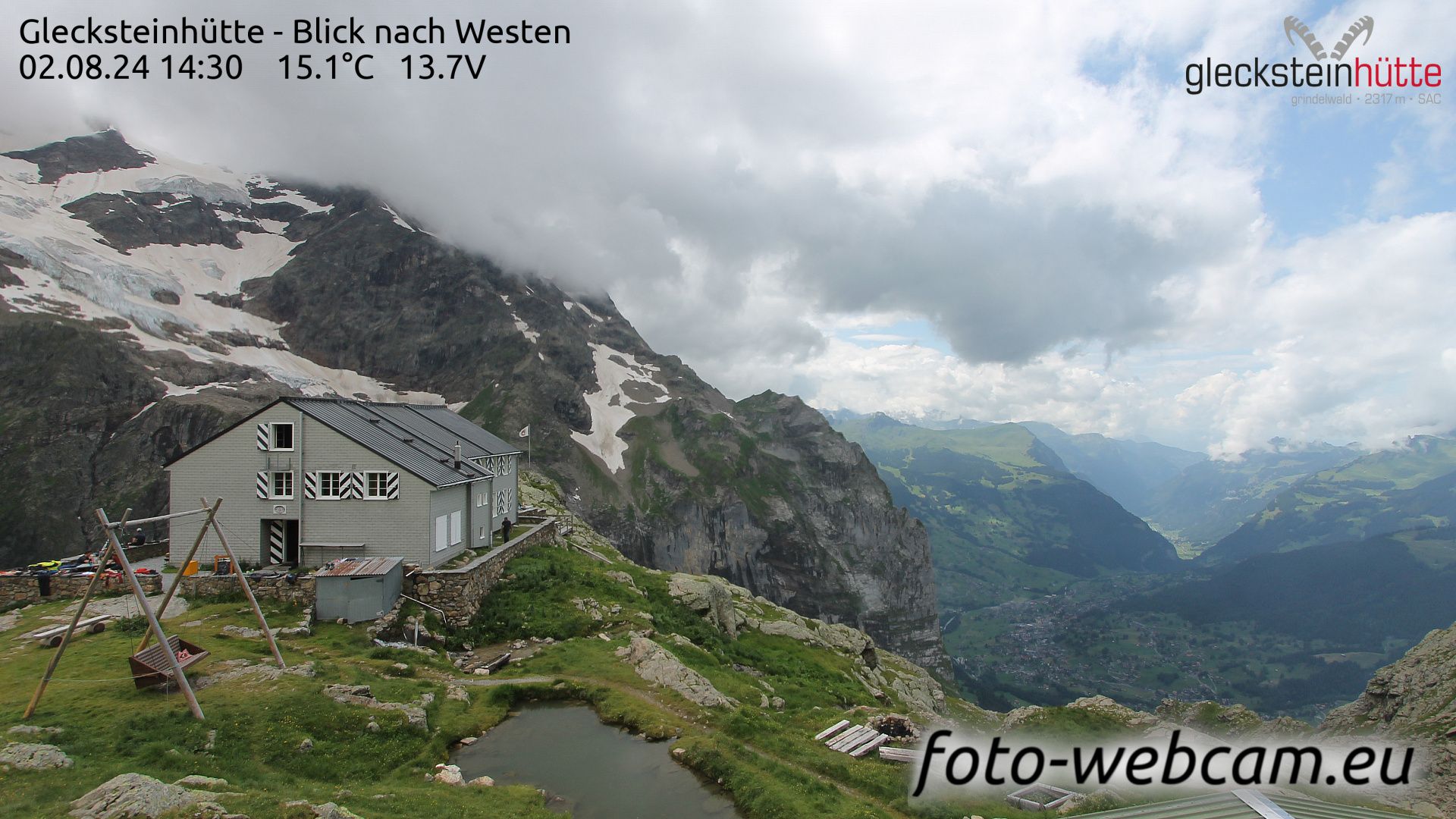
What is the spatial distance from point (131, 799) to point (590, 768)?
11.3 metres

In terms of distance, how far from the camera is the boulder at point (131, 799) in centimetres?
1221

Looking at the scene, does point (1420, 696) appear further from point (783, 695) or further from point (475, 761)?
point (475, 761)

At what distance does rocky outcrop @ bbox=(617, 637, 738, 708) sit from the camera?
25203 mm

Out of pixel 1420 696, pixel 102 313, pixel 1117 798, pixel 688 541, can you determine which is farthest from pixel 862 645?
pixel 102 313

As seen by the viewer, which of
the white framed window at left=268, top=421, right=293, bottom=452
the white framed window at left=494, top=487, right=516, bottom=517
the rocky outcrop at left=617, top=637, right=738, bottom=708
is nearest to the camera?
the rocky outcrop at left=617, top=637, right=738, bottom=708

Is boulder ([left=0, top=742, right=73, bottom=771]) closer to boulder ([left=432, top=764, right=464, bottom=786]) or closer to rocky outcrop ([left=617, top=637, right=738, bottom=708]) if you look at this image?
boulder ([left=432, top=764, right=464, bottom=786])

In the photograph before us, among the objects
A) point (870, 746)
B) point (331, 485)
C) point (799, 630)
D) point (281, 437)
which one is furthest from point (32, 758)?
point (799, 630)

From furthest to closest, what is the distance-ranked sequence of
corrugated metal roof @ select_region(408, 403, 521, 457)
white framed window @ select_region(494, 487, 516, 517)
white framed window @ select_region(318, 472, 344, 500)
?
corrugated metal roof @ select_region(408, 403, 521, 457)
white framed window @ select_region(494, 487, 516, 517)
white framed window @ select_region(318, 472, 344, 500)

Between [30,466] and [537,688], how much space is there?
571 feet

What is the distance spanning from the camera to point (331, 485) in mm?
36219

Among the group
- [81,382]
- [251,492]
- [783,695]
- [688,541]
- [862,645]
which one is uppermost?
[81,382]

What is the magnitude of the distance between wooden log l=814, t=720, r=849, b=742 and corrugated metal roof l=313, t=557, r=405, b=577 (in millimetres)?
22225

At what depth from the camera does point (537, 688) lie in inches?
1000

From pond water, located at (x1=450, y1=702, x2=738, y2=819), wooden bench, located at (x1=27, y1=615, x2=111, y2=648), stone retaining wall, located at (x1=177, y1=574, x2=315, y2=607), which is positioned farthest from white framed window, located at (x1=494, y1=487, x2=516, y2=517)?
pond water, located at (x1=450, y1=702, x2=738, y2=819)
